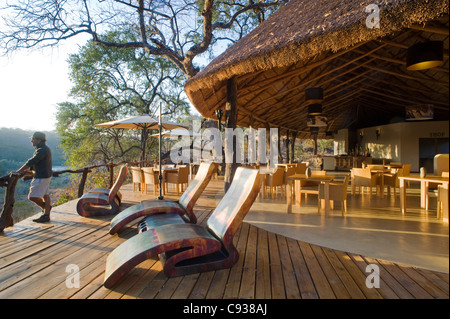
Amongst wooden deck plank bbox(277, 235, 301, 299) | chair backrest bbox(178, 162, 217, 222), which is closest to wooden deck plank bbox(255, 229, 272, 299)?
wooden deck plank bbox(277, 235, 301, 299)

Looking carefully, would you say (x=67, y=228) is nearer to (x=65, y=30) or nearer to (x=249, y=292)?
(x=249, y=292)

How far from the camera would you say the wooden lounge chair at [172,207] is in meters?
3.31

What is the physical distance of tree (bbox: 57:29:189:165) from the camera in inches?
629

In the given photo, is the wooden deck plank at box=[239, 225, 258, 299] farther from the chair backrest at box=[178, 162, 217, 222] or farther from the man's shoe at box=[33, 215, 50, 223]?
the man's shoe at box=[33, 215, 50, 223]

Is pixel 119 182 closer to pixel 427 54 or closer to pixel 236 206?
pixel 236 206

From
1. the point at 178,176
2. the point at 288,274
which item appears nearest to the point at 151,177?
the point at 178,176

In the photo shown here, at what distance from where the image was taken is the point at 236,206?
98.7 inches

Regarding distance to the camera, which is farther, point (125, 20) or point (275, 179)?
point (125, 20)

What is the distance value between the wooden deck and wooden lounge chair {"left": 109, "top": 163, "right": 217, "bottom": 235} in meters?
0.27

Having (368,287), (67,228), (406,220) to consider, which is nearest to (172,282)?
(368,287)

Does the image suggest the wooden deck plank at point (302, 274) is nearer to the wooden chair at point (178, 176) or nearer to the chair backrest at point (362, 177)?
the chair backrest at point (362, 177)

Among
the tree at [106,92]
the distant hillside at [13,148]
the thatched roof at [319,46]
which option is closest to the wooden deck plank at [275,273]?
the thatched roof at [319,46]

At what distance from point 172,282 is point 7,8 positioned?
13.1 metres

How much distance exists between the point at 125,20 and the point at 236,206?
15.1 metres
